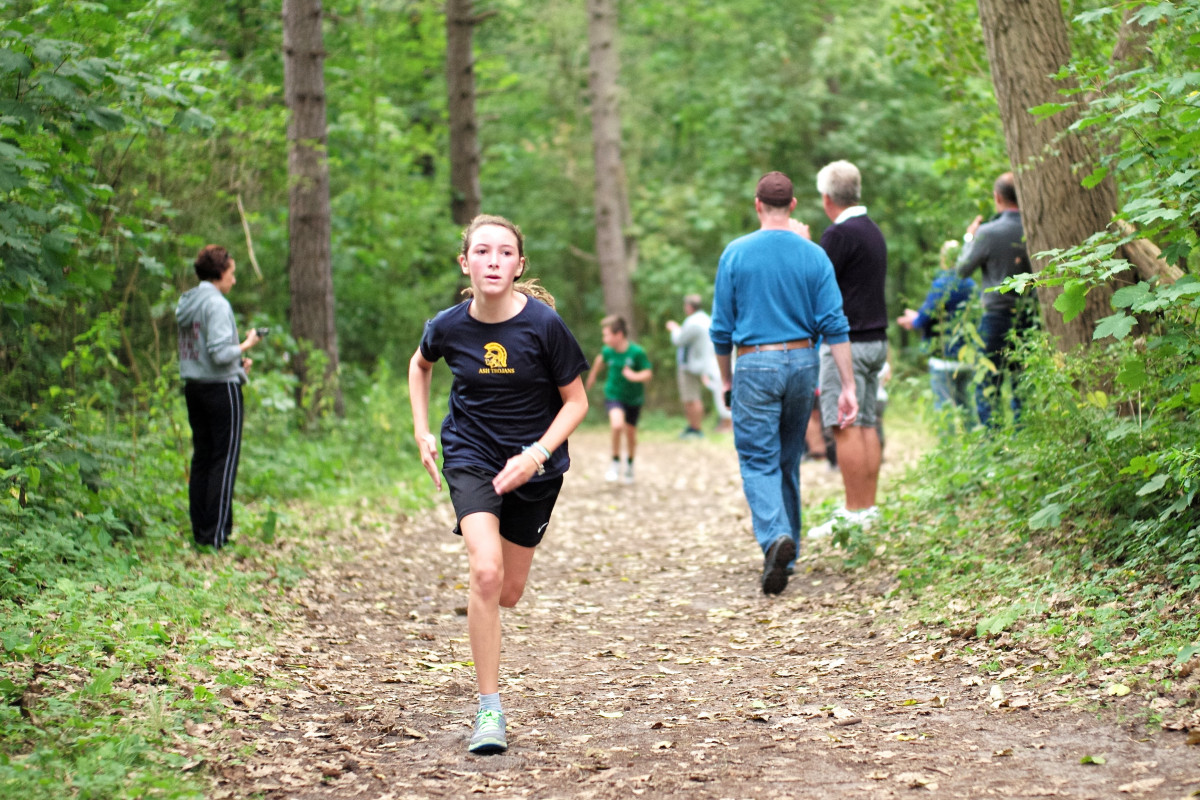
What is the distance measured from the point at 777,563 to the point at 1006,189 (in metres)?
3.40

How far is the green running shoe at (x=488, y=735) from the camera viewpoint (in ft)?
14.0

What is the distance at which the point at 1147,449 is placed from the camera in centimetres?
566

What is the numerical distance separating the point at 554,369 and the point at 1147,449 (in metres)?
3.13

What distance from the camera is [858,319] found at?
8031 mm

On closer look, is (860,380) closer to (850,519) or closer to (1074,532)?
(850,519)

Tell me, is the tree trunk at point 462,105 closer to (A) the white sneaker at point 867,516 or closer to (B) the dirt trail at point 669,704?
(B) the dirt trail at point 669,704

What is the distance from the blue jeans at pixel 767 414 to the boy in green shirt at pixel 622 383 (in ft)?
20.1

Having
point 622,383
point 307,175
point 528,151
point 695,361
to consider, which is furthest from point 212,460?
point 528,151

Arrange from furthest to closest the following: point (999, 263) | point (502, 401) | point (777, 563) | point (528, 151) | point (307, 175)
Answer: point (528, 151)
point (307, 175)
point (999, 263)
point (777, 563)
point (502, 401)

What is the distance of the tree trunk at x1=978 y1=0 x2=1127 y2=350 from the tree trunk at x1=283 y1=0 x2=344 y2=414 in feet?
24.1

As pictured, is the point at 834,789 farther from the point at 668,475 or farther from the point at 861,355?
the point at 668,475

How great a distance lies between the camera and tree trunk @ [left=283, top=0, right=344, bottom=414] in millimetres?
11859

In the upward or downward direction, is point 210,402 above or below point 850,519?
above

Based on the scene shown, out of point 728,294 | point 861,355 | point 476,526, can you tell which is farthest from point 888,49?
point 476,526
